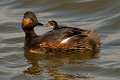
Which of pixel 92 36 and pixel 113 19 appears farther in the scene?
pixel 113 19

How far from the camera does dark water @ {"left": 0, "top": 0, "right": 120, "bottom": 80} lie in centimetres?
1001

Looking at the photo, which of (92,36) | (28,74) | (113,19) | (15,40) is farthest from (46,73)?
(113,19)

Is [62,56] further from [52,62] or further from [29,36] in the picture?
[29,36]

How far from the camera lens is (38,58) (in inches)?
448

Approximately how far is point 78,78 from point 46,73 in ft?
2.37

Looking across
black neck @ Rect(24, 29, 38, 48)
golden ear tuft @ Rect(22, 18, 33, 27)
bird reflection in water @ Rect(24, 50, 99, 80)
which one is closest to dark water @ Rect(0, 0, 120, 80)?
bird reflection in water @ Rect(24, 50, 99, 80)

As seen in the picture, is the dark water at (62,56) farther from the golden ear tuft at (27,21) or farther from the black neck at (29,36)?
the golden ear tuft at (27,21)

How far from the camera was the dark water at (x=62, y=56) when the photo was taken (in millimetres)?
10008

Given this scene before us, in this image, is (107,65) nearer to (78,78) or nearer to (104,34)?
(78,78)

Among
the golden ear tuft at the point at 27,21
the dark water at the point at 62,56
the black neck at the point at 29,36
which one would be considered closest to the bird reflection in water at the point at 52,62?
the dark water at the point at 62,56

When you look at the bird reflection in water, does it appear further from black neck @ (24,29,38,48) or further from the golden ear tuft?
the golden ear tuft

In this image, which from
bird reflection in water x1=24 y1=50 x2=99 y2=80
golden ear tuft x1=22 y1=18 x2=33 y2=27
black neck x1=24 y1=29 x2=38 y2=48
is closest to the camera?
bird reflection in water x1=24 y1=50 x2=99 y2=80

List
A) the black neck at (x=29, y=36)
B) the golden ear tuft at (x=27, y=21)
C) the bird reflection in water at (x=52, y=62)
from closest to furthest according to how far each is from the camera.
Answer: the bird reflection in water at (x=52, y=62) < the black neck at (x=29, y=36) < the golden ear tuft at (x=27, y=21)

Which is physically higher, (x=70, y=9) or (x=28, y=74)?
(x=70, y=9)
